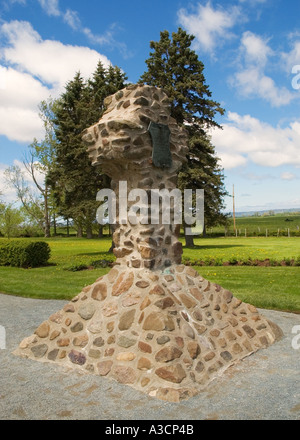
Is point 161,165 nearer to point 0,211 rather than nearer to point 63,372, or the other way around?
point 63,372

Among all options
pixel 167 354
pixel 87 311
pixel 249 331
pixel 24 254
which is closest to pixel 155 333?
pixel 167 354

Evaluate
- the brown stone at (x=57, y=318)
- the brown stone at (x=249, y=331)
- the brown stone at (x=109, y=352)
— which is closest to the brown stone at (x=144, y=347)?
the brown stone at (x=109, y=352)

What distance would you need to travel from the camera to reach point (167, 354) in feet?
14.9

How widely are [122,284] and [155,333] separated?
1.01 meters

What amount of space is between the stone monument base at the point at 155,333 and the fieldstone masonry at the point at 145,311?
0.01m

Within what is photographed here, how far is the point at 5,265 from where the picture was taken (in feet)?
58.5

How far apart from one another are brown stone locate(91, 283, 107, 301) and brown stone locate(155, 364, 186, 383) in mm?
1549

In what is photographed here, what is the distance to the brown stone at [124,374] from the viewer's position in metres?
4.55

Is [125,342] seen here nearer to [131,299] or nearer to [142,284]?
[131,299]

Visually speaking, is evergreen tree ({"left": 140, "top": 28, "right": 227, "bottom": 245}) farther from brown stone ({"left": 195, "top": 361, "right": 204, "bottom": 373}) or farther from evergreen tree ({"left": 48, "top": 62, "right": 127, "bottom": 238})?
brown stone ({"left": 195, "top": 361, "right": 204, "bottom": 373})

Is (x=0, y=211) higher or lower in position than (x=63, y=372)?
higher
